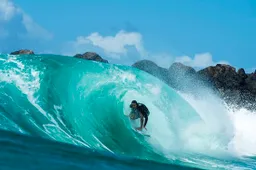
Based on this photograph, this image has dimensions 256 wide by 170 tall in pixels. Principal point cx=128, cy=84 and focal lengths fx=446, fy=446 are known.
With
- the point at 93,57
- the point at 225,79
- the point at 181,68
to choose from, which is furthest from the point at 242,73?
the point at 93,57

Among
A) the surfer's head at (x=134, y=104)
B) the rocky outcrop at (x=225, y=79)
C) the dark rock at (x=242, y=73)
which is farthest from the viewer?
the dark rock at (x=242, y=73)

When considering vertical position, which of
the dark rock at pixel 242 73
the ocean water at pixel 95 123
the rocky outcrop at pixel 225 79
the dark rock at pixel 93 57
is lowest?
the ocean water at pixel 95 123

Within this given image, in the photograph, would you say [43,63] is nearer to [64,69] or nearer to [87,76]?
[64,69]

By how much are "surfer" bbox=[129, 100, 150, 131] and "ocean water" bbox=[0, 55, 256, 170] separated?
0.26 m

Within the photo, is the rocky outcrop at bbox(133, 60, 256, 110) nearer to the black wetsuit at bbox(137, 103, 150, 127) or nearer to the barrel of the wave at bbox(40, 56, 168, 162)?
Answer: the barrel of the wave at bbox(40, 56, 168, 162)

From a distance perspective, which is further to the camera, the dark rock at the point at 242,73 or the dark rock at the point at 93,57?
the dark rock at the point at 93,57

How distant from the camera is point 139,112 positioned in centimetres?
1472

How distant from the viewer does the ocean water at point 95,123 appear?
368 inches

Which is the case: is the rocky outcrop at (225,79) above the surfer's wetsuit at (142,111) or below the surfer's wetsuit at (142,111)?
above

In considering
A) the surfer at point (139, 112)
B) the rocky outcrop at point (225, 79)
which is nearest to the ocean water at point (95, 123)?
the surfer at point (139, 112)

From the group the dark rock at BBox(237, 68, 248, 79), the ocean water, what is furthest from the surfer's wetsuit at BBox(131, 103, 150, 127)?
the dark rock at BBox(237, 68, 248, 79)

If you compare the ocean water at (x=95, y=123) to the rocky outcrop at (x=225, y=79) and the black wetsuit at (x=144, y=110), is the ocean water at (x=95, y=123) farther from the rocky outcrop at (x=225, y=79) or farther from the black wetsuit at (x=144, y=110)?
the rocky outcrop at (x=225, y=79)

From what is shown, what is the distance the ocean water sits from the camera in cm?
935

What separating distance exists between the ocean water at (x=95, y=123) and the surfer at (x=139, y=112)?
0.86ft
